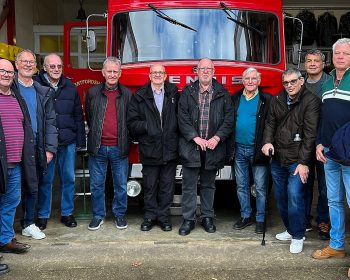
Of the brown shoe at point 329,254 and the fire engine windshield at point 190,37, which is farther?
the fire engine windshield at point 190,37

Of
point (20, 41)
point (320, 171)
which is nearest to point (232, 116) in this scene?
point (320, 171)

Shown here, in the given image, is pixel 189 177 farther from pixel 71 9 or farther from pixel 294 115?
pixel 71 9

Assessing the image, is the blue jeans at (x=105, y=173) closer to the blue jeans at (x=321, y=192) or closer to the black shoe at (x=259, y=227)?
the black shoe at (x=259, y=227)

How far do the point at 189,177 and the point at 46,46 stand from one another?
1029cm

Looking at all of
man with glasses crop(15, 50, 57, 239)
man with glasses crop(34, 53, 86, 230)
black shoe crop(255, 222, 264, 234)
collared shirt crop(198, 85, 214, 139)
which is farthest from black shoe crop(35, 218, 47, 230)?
black shoe crop(255, 222, 264, 234)

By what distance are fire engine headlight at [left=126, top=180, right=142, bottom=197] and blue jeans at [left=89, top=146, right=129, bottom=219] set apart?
0.16m

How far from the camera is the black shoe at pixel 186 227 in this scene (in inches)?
200

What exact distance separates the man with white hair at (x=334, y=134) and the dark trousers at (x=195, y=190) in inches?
51.0

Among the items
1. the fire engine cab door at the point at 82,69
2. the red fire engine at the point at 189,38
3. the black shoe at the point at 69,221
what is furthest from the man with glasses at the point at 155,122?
the fire engine cab door at the point at 82,69

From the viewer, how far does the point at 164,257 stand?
14.6 feet

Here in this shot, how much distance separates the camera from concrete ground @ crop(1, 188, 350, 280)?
410 centimetres

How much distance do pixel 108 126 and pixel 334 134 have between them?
236 cm

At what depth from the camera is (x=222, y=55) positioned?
5680mm

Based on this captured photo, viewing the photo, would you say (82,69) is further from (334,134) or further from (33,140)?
(334,134)
